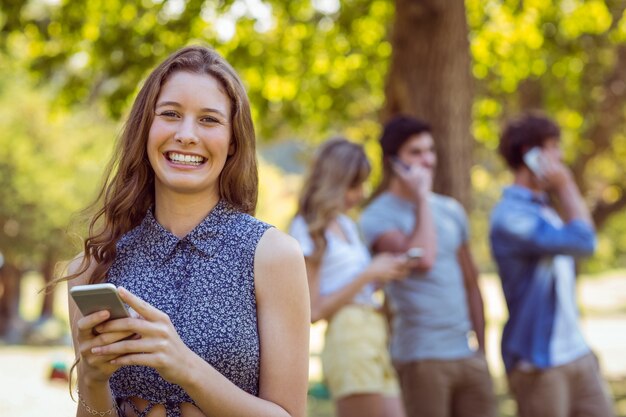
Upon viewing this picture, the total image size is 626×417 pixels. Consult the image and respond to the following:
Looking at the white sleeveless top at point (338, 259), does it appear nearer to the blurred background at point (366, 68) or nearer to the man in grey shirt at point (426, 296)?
the man in grey shirt at point (426, 296)

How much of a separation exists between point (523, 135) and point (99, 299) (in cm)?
380

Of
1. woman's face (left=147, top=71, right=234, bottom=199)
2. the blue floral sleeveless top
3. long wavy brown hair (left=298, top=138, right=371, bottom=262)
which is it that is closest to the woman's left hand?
the blue floral sleeveless top

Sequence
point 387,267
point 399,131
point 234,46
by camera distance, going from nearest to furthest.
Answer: point 387,267
point 399,131
point 234,46

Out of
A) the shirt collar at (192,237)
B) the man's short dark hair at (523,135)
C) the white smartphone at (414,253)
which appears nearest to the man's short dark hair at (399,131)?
the man's short dark hair at (523,135)

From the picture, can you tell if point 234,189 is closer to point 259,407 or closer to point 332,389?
point 259,407

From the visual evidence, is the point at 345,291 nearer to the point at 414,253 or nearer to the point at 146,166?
the point at 414,253

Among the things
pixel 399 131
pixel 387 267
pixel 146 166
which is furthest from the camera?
pixel 399 131

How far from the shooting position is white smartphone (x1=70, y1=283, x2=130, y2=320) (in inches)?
92.6

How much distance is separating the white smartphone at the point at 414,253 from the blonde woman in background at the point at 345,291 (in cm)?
4

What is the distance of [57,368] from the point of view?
1653 centimetres

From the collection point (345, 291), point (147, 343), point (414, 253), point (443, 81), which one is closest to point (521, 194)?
point (414, 253)

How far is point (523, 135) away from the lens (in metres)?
5.76

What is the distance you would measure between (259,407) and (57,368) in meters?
14.6

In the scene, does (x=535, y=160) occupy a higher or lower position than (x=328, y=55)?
lower
